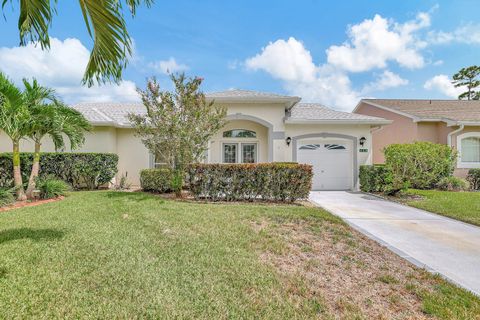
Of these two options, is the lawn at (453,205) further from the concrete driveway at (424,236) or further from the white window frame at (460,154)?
the white window frame at (460,154)

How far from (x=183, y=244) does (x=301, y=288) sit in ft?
7.72

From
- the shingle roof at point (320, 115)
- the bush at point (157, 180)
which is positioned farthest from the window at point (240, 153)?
the bush at point (157, 180)

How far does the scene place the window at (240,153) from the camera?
14.5m

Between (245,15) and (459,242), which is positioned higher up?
(245,15)

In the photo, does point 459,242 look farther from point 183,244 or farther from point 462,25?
point 462,25

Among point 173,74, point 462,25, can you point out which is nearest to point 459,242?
point 173,74

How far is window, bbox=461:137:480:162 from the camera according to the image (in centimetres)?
1512

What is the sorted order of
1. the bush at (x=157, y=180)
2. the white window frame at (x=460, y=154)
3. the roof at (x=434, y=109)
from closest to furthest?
1. the bush at (x=157, y=180)
2. the white window frame at (x=460, y=154)
3. the roof at (x=434, y=109)

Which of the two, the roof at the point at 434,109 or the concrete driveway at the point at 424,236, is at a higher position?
the roof at the point at 434,109

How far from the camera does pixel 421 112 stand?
16.5 m

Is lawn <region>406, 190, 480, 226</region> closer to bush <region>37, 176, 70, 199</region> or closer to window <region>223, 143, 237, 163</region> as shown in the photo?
window <region>223, 143, 237, 163</region>

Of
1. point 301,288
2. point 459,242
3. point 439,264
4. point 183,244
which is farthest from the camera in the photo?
point 459,242

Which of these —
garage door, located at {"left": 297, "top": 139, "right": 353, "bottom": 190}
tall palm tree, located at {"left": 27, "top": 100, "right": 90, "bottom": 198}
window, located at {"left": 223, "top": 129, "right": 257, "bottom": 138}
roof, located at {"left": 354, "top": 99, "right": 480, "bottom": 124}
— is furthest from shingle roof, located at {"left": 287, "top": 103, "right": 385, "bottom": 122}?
tall palm tree, located at {"left": 27, "top": 100, "right": 90, "bottom": 198}

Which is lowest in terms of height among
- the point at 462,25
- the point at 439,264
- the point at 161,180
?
the point at 439,264
